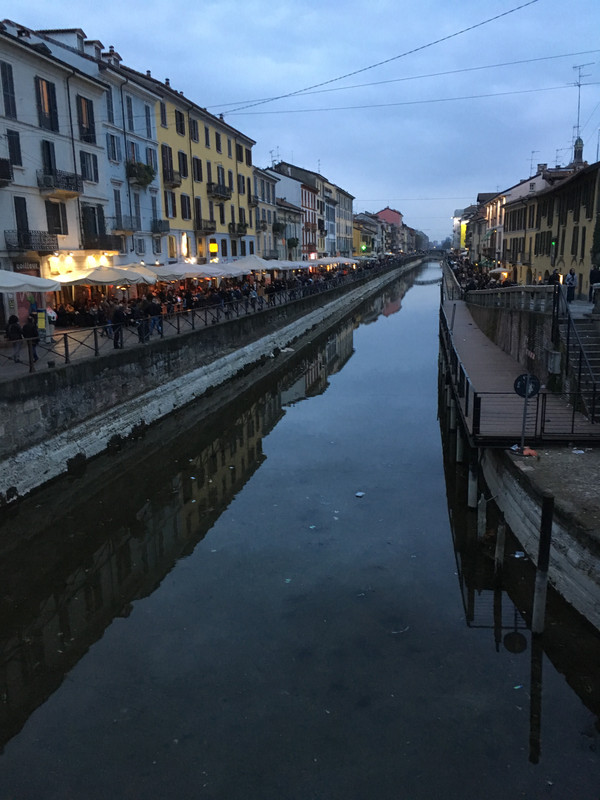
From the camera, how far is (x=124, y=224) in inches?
1174

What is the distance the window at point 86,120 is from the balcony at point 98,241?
4.17 meters

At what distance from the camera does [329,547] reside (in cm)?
1123

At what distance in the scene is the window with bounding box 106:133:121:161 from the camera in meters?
29.1

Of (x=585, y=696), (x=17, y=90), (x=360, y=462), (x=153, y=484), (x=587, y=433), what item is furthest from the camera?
(x=17, y=90)

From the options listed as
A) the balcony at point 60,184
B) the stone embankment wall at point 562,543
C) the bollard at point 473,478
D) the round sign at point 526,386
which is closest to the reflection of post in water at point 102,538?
the bollard at point 473,478

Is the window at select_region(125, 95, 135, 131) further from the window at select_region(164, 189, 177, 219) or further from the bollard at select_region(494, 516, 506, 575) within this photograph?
the bollard at select_region(494, 516, 506, 575)

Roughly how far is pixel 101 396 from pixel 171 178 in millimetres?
22574

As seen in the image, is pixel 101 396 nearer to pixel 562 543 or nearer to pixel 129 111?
pixel 562 543

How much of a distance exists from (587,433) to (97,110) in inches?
1031

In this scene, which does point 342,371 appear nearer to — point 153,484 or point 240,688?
point 153,484

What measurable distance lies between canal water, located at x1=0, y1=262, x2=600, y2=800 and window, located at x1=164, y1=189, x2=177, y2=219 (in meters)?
23.6

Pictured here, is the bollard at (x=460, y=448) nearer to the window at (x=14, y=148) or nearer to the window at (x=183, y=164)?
the window at (x=14, y=148)

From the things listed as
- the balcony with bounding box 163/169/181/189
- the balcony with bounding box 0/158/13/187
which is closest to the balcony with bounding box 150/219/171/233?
the balcony with bounding box 163/169/181/189

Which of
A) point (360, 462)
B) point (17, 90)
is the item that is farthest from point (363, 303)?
point (360, 462)
